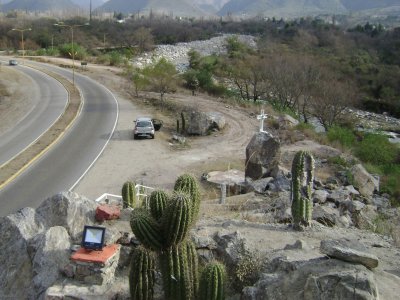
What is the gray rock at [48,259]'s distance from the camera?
34.3ft

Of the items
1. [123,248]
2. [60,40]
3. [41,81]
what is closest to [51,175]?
[123,248]

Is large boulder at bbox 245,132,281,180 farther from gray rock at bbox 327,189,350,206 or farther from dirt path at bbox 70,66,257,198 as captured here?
gray rock at bbox 327,189,350,206

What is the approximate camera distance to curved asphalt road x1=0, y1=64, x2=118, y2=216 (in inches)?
877

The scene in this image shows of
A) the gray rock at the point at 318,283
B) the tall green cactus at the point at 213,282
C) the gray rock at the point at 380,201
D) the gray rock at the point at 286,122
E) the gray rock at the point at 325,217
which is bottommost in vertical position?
the gray rock at the point at 380,201

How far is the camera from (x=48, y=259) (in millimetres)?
10648

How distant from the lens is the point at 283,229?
13352 mm

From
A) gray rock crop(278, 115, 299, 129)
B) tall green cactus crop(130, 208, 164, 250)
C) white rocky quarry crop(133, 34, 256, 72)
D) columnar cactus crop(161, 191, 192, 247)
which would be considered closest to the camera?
columnar cactus crop(161, 191, 192, 247)

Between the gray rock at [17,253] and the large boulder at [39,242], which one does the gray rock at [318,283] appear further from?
the gray rock at [17,253]

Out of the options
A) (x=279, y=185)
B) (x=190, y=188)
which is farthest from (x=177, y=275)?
(x=279, y=185)

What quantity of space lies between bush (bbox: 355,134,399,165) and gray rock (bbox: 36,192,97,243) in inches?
926

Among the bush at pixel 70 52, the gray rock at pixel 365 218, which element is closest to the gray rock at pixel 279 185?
the gray rock at pixel 365 218

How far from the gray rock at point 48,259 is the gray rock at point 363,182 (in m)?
15.5

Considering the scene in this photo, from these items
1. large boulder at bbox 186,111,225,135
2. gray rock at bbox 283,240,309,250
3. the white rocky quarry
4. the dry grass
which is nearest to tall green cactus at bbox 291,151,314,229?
gray rock at bbox 283,240,309,250

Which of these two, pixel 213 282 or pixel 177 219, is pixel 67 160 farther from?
pixel 213 282
